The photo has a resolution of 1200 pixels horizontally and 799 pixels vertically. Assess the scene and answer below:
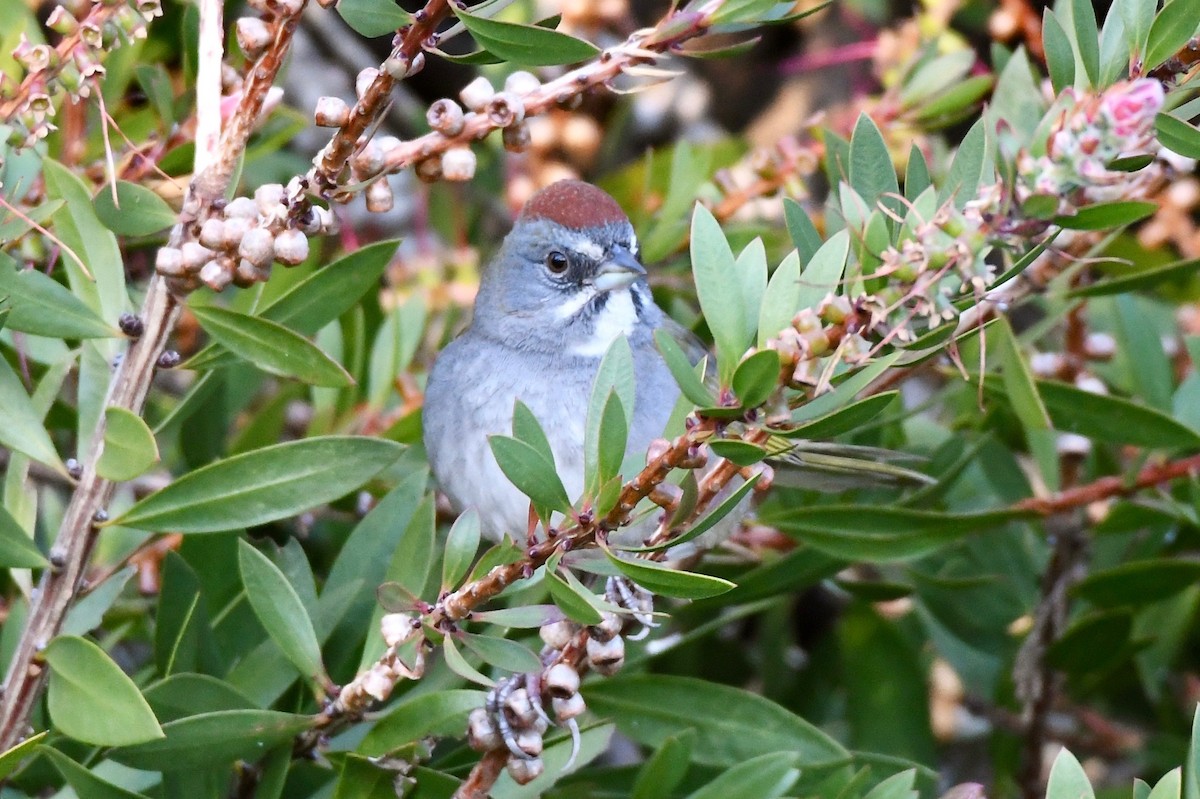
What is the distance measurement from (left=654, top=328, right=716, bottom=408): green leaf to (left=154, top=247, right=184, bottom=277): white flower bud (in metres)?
0.55

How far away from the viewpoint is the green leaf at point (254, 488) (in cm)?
171

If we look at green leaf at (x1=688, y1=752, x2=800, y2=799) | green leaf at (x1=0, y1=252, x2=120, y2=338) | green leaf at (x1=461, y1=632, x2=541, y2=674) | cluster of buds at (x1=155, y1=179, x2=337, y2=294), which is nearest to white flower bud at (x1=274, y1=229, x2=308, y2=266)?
cluster of buds at (x1=155, y1=179, x2=337, y2=294)

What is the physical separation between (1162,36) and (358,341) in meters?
1.45

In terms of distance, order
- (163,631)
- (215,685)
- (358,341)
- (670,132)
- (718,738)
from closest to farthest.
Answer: (215,685)
(163,631)
(718,738)
(358,341)
(670,132)

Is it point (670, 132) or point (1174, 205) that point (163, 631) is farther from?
point (670, 132)

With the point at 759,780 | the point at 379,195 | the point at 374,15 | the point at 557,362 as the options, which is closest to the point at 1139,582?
the point at 759,780

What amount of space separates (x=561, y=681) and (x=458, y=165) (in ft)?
1.90

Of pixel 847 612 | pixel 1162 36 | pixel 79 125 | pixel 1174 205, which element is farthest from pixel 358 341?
pixel 1174 205

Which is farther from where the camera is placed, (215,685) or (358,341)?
→ (358,341)

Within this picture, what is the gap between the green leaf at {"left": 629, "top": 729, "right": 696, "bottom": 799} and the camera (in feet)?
6.10

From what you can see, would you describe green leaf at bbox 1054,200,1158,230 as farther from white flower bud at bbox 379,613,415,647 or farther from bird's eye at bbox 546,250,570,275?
bird's eye at bbox 546,250,570,275

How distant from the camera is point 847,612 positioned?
3055mm

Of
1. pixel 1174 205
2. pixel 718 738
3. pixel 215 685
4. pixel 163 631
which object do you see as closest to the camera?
pixel 215 685

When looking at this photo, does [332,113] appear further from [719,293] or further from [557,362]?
[557,362]
